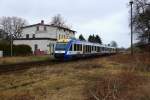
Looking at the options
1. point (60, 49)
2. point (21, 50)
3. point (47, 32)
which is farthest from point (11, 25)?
point (60, 49)

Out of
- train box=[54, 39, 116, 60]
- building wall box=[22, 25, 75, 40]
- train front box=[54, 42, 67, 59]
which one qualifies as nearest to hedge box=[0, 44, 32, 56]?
train box=[54, 39, 116, 60]

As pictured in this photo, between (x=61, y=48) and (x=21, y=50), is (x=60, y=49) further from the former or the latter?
(x=21, y=50)

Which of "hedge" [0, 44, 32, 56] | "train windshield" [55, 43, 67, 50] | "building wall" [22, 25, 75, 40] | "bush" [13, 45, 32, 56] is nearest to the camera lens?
"train windshield" [55, 43, 67, 50]

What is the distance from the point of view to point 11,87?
1412cm

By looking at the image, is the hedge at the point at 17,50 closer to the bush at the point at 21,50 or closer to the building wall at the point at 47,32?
the bush at the point at 21,50

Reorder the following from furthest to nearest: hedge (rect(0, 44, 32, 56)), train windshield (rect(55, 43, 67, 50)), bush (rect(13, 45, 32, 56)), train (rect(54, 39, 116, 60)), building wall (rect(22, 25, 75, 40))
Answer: building wall (rect(22, 25, 75, 40))
bush (rect(13, 45, 32, 56))
hedge (rect(0, 44, 32, 56))
train windshield (rect(55, 43, 67, 50))
train (rect(54, 39, 116, 60))

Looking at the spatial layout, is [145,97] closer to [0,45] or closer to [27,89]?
[27,89]

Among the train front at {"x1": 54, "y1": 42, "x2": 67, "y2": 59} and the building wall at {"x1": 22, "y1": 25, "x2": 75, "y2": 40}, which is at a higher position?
the building wall at {"x1": 22, "y1": 25, "x2": 75, "y2": 40}

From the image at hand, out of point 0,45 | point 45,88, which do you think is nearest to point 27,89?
point 45,88

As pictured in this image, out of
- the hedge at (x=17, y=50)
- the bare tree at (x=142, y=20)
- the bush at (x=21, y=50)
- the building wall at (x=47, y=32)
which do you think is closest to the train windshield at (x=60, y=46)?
the hedge at (x=17, y=50)

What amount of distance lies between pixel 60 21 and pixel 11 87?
106913 millimetres

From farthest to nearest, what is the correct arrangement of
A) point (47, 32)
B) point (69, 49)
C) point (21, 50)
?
point (47, 32)
point (21, 50)
point (69, 49)

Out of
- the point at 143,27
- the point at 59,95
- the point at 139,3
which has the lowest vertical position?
the point at 59,95

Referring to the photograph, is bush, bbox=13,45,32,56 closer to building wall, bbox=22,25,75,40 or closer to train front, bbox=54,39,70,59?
train front, bbox=54,39,70,59
